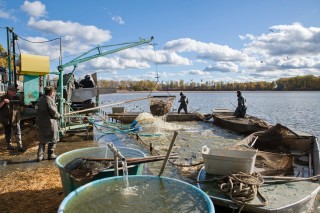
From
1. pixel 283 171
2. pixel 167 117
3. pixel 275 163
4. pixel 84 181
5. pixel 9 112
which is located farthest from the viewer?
pixel 167 117

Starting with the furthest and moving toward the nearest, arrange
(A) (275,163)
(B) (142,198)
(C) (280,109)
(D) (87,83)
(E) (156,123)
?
(C) (280,109) < (E) (156,123) < (D) (87,83) < (A) (275,163) < (B) (142,198)

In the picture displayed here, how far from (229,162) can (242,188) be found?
0.70m

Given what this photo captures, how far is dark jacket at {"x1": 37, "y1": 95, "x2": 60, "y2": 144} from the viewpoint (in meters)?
6.68

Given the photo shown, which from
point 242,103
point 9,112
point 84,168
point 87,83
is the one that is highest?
point 87,83

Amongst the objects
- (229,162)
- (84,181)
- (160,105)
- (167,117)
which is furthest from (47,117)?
(167,117)

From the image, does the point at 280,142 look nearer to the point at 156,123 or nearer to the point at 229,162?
the point at 229,162

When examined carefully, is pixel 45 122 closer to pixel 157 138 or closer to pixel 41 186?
pixel 41 186

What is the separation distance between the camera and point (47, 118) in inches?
266

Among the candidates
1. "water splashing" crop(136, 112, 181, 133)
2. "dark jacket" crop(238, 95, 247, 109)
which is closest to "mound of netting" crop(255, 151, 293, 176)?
"water splashing" crop(136, 112, 181, 133)

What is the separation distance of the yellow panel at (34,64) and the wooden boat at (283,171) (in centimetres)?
572

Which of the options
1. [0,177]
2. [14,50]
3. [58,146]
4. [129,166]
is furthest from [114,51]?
[129,166]

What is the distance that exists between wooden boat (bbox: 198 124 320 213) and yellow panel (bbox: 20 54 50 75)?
5721 millimetres

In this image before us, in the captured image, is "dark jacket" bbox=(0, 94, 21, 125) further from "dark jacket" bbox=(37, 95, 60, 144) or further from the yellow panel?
"dark jacket" bbox=(37, 95, 60, 144)

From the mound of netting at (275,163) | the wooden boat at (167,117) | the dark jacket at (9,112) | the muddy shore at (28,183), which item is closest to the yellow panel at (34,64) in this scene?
the dark jacket at (9,112)
